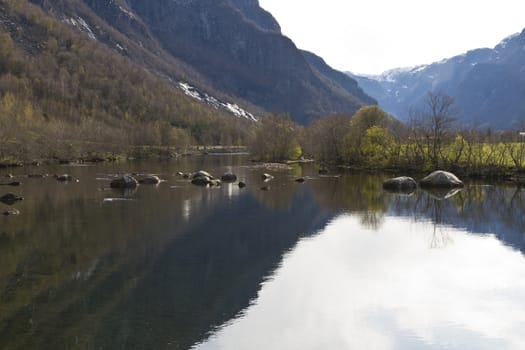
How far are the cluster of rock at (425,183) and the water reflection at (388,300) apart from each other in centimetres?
2806

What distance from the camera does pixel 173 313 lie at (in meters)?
20.1

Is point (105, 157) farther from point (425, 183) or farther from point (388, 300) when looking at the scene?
point (388, 300)

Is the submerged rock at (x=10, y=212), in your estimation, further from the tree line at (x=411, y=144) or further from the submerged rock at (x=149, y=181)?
the tree line at (x=411, y=144)

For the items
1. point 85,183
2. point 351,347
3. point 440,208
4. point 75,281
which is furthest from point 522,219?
point 85,183

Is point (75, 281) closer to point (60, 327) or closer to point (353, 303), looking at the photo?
point (60, 327)

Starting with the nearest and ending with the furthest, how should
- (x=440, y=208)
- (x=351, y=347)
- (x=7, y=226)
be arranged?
(x=351, y=347) < (x=7, y=226) < (x=440, y=208)

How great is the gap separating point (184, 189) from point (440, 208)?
30000 millimetres

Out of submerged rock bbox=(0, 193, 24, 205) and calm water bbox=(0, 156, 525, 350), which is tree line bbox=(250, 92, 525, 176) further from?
submerged rock bbox=(0, 193, 24, 205)

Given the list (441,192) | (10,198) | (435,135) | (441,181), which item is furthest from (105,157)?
(441,192)

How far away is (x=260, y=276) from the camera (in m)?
26.0

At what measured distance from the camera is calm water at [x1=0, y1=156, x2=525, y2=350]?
18.4m

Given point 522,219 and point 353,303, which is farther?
point 522,219

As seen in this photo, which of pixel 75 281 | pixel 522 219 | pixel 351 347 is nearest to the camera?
pixel 351 347

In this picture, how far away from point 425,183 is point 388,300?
45.6 metres
